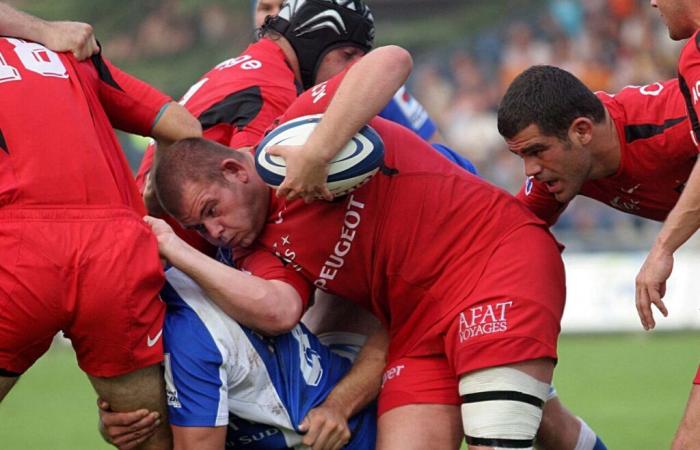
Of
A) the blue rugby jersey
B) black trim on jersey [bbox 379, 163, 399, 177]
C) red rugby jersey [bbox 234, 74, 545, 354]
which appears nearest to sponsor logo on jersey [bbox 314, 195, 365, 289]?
red rugby jersey [bbox 234, 74, 545, 354]

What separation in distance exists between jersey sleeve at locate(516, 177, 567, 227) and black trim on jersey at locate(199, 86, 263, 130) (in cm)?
131

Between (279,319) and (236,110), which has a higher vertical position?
(236,110)

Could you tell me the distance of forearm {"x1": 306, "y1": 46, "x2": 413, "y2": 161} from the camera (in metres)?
4.41

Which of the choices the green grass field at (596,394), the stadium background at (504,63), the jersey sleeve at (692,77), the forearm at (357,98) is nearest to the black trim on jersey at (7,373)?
the forearm at (357,98)

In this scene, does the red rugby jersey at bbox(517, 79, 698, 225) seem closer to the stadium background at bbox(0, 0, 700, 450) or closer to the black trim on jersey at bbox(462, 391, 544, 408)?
the black trim on jersey at bbox(462, 391, 544, 408)

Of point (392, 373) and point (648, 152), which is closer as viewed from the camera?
point (392, 373)

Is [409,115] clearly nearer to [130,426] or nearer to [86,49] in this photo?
[86,49]

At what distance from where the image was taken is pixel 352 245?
16.0 feet

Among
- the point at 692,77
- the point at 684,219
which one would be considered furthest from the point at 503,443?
the point at 692,77

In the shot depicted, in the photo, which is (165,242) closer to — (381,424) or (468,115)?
(381,424)

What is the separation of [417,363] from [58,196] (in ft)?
5.61

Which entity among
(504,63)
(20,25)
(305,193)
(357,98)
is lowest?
(504,63)

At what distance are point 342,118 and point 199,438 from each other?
1314 mm

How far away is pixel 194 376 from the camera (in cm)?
441
